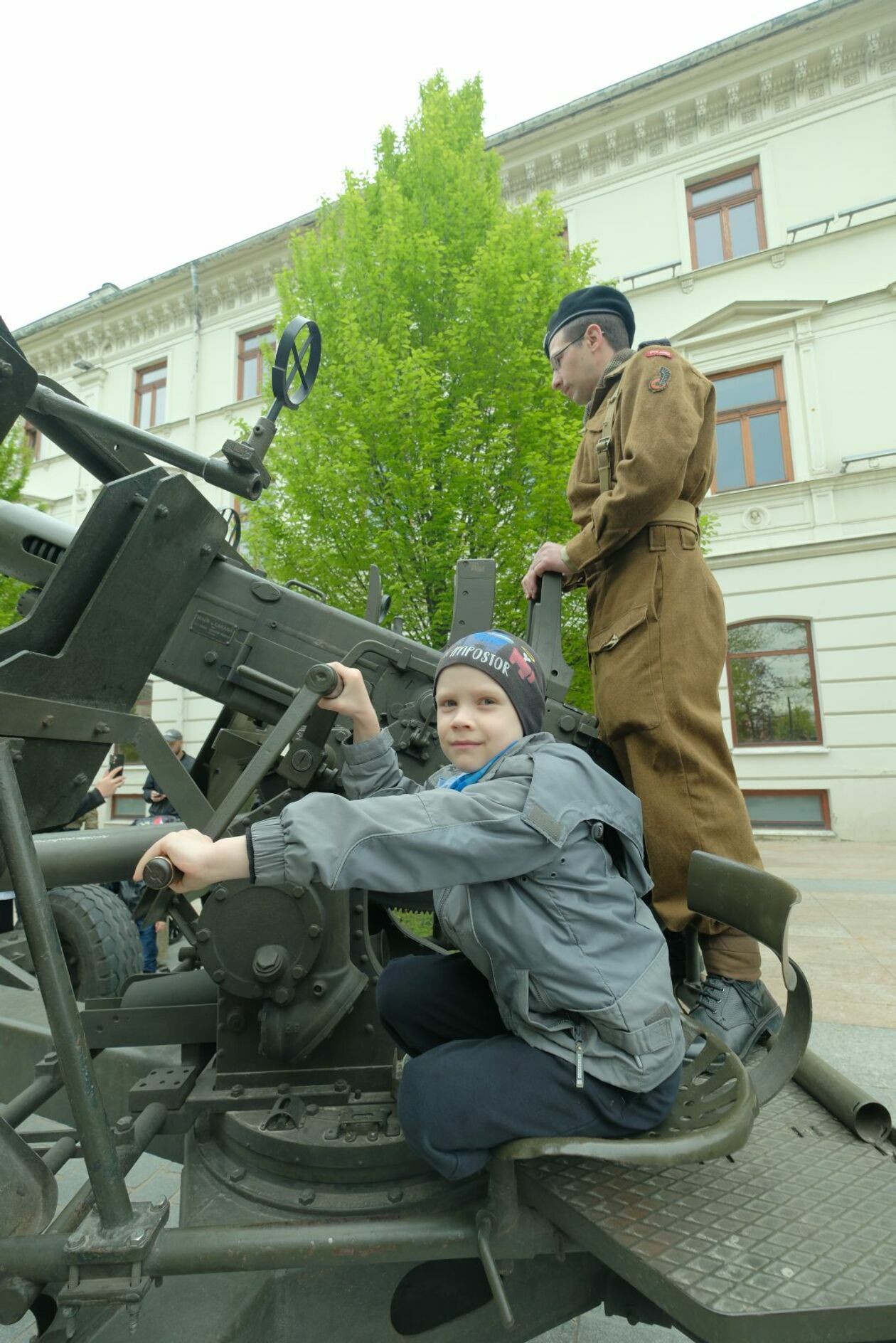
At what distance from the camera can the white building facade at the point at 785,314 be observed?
11.1 m

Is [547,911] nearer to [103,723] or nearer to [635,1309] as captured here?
[635,1309]

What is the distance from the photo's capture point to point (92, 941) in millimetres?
3467

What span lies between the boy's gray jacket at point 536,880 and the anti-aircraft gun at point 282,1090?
162mm

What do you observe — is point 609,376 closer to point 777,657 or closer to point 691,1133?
point 691,1133

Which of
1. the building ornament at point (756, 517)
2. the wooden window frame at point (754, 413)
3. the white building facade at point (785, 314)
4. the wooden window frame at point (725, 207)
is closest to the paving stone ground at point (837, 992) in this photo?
the white building facade at point (785, 314)

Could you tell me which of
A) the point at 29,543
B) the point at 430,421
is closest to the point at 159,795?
the point at 430,421

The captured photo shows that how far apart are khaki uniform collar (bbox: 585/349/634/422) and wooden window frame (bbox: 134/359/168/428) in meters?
17.1

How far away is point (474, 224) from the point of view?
7.81 m

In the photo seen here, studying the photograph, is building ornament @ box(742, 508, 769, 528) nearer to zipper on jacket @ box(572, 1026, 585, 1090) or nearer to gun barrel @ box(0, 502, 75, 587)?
gun barrel @ box(0, 502, 75, 587)

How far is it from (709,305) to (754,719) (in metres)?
6.35

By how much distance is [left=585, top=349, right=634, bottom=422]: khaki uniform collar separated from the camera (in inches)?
98.4

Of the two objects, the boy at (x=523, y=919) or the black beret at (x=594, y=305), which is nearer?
the boy at (x=523, y=919)

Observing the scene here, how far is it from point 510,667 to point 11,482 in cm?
1176

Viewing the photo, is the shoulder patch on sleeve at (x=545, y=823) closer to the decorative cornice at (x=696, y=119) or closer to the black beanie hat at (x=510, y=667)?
the black beanie hat at (x=510, y=667)
